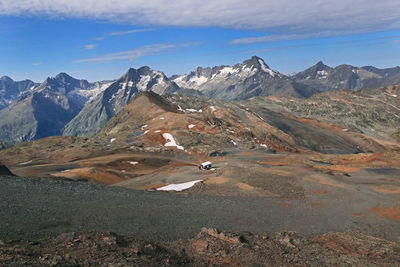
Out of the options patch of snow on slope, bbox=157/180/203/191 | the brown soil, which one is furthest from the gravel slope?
the brown soil

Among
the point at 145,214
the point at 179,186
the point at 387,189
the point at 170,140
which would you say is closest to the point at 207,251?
the point at 145,214

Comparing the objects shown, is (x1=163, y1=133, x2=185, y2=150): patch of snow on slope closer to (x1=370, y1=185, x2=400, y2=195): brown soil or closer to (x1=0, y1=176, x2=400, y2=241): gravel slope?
(x1=370, y1=185, x2=400, y2=195): brown soil

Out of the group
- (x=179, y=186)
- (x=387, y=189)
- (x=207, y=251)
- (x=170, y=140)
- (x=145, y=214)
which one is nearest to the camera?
(x=207, y=251)

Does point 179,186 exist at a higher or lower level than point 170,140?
higher

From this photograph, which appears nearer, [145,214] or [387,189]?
[145,214]

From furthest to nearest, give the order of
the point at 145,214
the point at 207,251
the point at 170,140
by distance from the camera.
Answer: the point at 170,140 < the point at 145,214 < the point at 207,251

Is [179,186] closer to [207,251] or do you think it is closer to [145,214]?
[145,214]

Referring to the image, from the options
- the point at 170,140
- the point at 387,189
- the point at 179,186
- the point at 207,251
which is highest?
the point at 207,251
